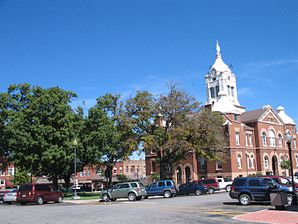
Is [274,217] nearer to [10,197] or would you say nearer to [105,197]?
[105,197]

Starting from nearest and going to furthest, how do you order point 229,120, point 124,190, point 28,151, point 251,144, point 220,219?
point 220,219 < point 124,190 < point 28,151 < point 229,120 < point 251,144

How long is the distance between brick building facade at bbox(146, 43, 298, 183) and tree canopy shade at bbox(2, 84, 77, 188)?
2099cm

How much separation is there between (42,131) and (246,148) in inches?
1428

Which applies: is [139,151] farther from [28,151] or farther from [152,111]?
[28,151]

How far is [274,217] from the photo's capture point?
1584 cm

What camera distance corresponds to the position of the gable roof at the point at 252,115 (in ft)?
217

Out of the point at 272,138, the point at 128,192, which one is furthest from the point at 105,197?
the point at 272,138

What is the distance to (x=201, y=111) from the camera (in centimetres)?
4253

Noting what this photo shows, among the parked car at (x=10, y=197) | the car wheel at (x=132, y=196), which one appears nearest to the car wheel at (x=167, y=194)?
the car wheel at (x=132, y=196)

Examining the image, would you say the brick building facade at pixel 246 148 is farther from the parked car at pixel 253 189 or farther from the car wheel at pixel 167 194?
the parked car at pixel 253 189

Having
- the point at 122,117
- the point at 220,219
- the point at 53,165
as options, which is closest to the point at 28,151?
the point at 53,165

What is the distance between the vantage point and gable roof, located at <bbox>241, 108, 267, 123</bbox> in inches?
2605

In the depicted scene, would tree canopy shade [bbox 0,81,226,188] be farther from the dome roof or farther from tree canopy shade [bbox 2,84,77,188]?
the dome roof

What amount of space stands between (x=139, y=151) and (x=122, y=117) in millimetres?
4421
